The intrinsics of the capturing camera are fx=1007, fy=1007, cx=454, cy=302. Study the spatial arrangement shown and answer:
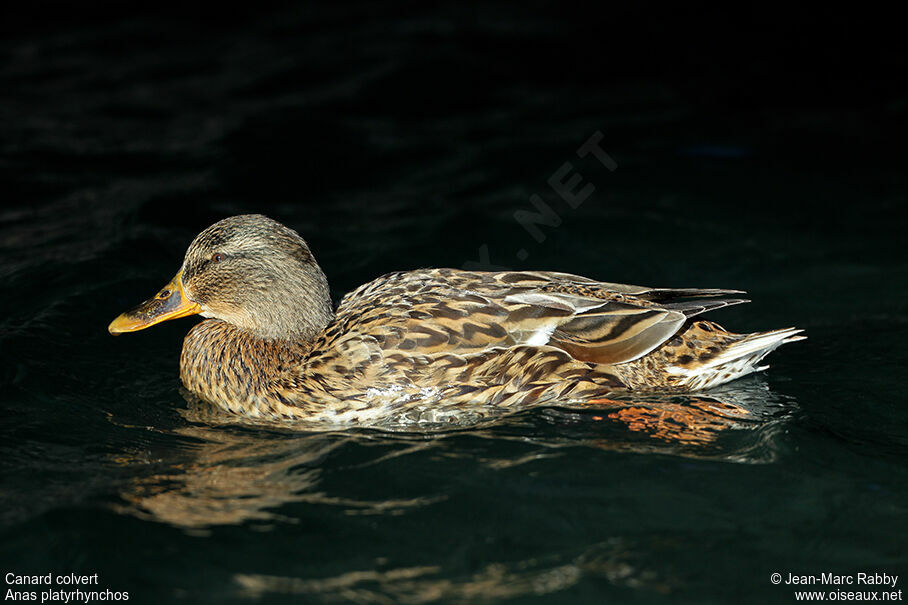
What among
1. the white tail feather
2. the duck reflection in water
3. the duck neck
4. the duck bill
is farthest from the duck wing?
the duck bill

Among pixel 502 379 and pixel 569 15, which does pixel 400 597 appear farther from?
pixel 569 15

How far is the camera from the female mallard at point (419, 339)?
20.5 ft

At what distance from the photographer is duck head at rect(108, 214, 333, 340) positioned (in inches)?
260

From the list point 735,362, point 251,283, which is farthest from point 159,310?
point 735,362

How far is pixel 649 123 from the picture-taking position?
11695mm

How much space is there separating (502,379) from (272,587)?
7.02ft

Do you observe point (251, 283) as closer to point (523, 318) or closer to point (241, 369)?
point (241, 369)

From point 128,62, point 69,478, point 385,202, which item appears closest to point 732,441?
point 69,478

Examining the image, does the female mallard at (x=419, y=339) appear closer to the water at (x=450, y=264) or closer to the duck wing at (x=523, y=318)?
the duck wing at (x=523, y=318)
